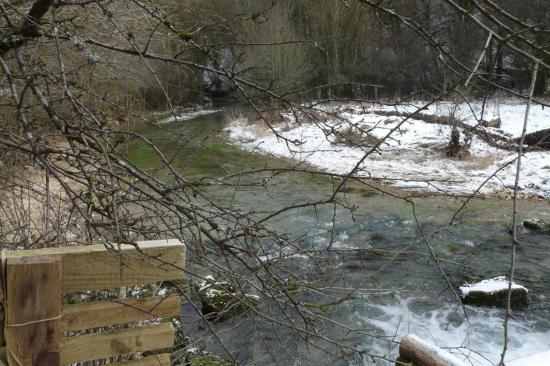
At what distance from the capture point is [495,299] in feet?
21.8

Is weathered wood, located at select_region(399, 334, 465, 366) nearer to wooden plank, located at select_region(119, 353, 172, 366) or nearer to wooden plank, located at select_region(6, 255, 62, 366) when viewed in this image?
wooden plank, located at select_region(119, 353, 172, 366)

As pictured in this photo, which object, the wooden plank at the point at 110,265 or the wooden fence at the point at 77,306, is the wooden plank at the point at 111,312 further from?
the wooden plank at the point at 110,265

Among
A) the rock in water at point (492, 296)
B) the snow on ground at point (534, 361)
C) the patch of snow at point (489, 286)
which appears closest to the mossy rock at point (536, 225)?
the patch of snow at point (489, 286)

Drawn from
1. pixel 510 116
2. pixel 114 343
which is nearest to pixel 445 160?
pixel 510 116

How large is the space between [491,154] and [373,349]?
9.92 metres

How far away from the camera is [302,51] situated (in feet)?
70.3

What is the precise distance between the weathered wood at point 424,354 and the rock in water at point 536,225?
5.36 metres

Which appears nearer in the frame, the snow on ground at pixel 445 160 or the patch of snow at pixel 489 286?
the patch of snow at pixel 489 286

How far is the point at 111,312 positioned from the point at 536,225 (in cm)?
863

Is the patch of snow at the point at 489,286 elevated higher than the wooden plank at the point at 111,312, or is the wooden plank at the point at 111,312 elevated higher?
the wooden plank at the point at 111,312

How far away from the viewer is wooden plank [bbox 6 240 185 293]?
1.94 metres

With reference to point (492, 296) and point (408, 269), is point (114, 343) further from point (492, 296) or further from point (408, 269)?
point (408, 269)

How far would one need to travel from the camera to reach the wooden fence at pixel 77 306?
181cm

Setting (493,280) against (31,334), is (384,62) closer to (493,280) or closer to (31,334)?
(493,280)
